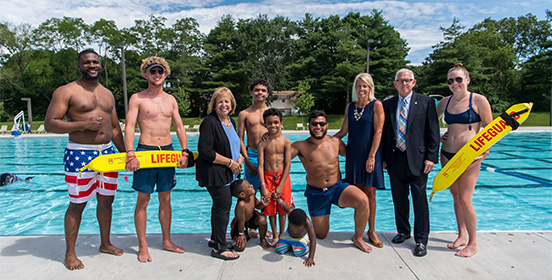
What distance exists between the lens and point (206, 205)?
6594 mm

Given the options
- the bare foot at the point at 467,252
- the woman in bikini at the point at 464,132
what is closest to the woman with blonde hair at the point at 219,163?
the bare foot at the point at 467,252

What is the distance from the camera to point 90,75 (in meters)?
3.09

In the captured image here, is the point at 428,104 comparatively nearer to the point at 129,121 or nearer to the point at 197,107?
the point at 129,121

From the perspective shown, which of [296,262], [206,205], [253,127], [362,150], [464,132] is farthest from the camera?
[206,205]

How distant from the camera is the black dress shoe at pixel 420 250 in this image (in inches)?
124

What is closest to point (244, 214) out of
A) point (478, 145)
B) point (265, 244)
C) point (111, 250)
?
point (265, 244)

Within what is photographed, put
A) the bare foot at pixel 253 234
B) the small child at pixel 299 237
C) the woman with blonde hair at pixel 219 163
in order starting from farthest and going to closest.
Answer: the bare foot at pixel 253 234, the woman with blonde hair at pixel 219 163, the small child at pixel 299 237

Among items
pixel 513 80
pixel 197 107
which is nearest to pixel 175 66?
pixel 197 107

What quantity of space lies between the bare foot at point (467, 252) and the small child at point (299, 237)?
1.44 m

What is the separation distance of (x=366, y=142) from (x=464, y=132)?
3.33ft

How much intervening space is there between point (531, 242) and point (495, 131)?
1.25 meters

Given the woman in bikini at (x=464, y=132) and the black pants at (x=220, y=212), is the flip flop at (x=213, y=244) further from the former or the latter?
the woman in bikini at (x=464, y=132)

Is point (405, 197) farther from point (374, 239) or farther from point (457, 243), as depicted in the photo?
point (457, 243)

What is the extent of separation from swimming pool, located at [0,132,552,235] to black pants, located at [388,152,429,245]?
6.60 feet
